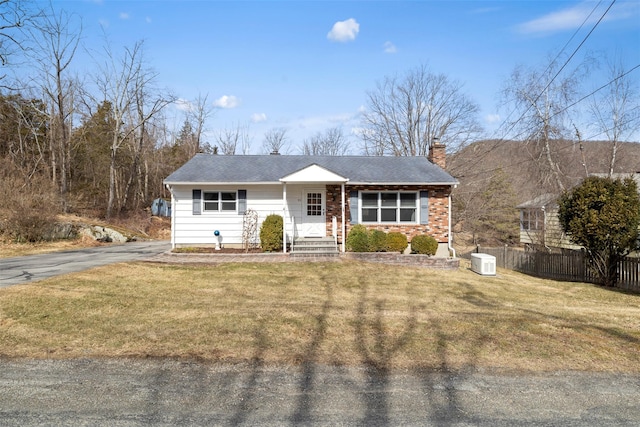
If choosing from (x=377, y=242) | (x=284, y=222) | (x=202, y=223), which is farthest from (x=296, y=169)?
(x=377, y=242)

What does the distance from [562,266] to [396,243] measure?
6719mm

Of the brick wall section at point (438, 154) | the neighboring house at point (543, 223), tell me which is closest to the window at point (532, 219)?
the neighboring house at point (543, 223)

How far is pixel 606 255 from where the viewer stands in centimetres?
1262

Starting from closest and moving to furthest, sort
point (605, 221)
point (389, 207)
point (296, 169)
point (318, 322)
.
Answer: point (318, 322) < point (605, 221) < point (389, 207) < point (296, 169)

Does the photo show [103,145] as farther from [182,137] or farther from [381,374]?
[381,374]

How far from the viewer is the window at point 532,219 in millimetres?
28672

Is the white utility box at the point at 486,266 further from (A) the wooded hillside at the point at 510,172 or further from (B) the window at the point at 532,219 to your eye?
(A) the wooded hillside at the point at 510,172

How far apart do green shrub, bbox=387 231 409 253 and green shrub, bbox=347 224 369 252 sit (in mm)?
866

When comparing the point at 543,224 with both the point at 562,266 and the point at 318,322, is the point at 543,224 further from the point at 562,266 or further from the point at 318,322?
the point at 318,322

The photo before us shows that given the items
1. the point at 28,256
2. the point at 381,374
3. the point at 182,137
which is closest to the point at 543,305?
the point at 381,374

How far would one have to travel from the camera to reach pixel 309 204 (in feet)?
51.9

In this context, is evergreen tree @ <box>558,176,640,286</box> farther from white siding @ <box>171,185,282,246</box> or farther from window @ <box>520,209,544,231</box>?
window @ <box>520,209,544,231</box>

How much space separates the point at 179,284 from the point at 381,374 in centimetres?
680

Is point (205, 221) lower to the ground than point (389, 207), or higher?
lower
